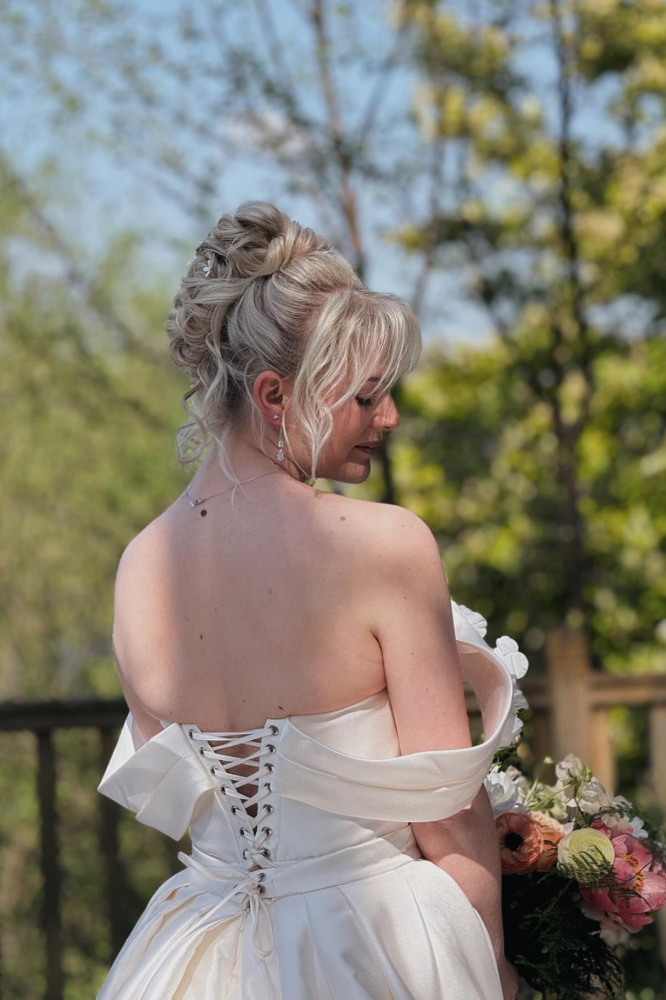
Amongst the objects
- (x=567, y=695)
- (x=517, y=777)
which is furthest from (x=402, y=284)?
(x=517, y=777)

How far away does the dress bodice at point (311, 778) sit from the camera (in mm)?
1563

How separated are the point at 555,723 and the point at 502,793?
1782 mm

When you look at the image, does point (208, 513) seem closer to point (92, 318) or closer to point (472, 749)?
point (472, 749)

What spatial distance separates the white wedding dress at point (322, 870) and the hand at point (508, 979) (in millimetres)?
97

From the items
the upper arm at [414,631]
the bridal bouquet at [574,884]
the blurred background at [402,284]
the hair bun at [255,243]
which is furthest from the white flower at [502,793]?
the blurred background at [402,284]

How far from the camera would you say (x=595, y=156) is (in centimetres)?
586

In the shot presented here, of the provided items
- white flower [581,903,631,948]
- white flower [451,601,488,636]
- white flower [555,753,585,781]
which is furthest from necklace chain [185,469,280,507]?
white flower [581,903,631,948]

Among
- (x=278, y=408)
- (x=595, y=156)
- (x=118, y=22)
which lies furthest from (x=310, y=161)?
(x=278, y=408)

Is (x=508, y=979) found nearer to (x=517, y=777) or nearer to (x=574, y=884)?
(x=574, y=884)

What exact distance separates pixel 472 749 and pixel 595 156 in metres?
4.93

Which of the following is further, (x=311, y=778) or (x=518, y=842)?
(x=518, y=842)

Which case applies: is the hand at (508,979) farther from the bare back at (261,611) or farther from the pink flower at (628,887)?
the bare back at (261,611)

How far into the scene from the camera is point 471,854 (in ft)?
5.32

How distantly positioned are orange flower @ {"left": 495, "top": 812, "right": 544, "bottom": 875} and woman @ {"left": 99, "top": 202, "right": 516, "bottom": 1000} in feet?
0.56
